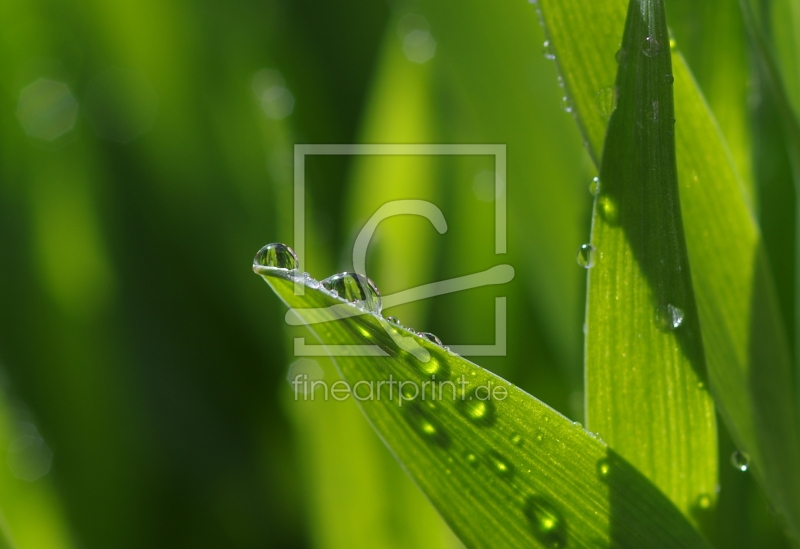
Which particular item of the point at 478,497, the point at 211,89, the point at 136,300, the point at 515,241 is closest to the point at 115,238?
the point at 136,300

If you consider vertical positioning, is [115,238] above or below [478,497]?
above

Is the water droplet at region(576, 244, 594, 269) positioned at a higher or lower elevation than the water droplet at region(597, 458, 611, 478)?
higher

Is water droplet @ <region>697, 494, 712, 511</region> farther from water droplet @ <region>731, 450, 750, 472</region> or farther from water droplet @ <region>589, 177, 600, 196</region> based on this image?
water droplet @ <region>589, 177, 600, 196</region>

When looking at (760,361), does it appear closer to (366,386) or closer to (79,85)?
(366,386)

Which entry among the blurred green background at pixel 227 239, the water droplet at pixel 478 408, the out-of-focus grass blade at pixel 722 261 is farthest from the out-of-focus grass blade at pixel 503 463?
the blurred green background at pixel 227 239

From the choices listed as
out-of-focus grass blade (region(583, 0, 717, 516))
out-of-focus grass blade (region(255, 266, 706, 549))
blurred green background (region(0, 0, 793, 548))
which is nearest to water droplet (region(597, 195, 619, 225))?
out-of-focus grass blade (region(583, 0, 717, 516))

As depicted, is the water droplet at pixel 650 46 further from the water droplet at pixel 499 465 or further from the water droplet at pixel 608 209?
the water droplet at pixel 499 465
